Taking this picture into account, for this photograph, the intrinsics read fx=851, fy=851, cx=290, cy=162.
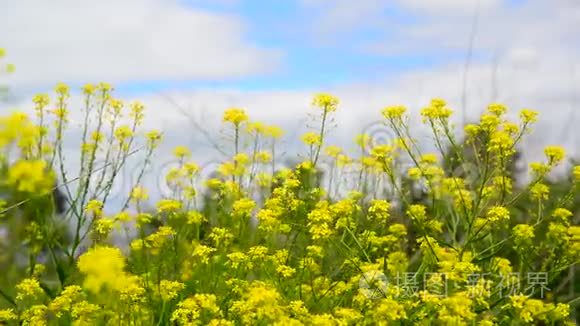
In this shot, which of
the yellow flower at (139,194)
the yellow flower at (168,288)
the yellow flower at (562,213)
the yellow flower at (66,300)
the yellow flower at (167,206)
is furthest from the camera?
the yellow flower at (139,194)

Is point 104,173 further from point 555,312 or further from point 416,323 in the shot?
point 555,312

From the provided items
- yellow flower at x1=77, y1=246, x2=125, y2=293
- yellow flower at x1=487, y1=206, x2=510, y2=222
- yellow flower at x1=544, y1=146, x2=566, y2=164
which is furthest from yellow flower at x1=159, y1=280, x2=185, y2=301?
yellow flower at x1=544, y1=146, x2=566, y2=164

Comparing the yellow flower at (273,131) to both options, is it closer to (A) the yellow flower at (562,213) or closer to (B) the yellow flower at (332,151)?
(B) the yellow flower at (332,151)

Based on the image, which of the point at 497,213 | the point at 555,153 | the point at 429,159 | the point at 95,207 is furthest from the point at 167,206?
the point at 555,153

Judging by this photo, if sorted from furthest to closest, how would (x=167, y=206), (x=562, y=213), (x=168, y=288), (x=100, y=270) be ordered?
(x=167, y=206) → (x=562, y=213) → (x=168, y=288) → (x=100, y=270)

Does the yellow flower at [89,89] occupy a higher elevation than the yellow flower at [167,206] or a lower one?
higher

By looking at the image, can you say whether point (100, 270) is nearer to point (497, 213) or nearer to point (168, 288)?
point (168, 288)

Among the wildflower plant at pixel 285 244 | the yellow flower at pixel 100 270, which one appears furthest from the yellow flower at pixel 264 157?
the yellow flower at pixel 100 270

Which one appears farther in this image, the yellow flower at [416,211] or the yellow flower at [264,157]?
the yellow flower at [264,157]

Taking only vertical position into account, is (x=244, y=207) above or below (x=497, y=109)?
below

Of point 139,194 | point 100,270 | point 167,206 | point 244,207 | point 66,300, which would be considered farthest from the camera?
point 139,194

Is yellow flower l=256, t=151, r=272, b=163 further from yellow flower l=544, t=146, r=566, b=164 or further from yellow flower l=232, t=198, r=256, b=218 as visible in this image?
yellow flower l=544, t=146, r=566, b=164

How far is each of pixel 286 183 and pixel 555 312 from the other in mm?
1566

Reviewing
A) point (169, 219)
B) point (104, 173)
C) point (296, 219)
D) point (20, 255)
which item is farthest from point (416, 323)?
point (20, 255)
